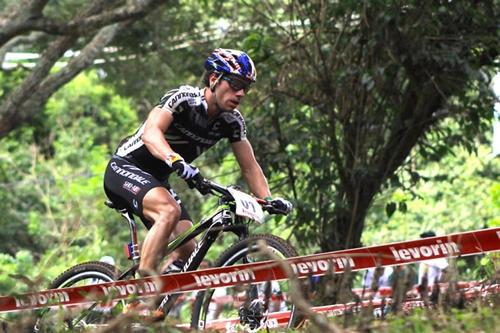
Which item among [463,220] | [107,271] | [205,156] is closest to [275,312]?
[107,271]

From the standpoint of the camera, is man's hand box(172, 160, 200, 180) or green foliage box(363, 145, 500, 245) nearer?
man's hand box(172, 160, 200, 180)

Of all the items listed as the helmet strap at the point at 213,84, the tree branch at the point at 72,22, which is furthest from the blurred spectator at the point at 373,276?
the tree branch at the point at 72,22

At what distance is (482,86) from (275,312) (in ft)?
22.4

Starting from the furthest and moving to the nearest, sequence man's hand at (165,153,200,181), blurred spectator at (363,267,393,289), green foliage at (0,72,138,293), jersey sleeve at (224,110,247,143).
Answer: green foliage at (0,72,138,293) < jersey sleeve at (224,110,247,143) < man's hand at (165,153,200,181) < blurred spectator at (363,267,393,289)

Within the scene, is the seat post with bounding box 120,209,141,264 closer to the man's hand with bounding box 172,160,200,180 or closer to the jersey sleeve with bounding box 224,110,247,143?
the jersey sleeve with bounding box 224,110,247,143

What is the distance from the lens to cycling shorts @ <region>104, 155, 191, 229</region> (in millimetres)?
7652

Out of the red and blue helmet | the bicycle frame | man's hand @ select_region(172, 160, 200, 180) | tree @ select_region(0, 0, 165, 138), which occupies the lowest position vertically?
tree @ select_region(0, 0, 165, 138)

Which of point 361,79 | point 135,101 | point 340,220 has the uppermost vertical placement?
point 361,79

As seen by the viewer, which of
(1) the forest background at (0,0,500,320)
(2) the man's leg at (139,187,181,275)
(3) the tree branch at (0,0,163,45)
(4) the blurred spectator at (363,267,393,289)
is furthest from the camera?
(3) the tree branch at (0,0,163,45)

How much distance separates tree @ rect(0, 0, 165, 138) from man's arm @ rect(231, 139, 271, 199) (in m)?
6.76

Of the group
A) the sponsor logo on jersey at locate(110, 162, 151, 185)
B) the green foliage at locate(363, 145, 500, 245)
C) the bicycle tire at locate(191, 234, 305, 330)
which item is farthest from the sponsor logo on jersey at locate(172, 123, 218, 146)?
the green foliage at locate(363, 145, 500, 245)

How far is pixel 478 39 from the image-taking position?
12805 mm

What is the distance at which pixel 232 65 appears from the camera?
7645mm

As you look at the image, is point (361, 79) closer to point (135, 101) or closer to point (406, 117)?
point (406, 117)
